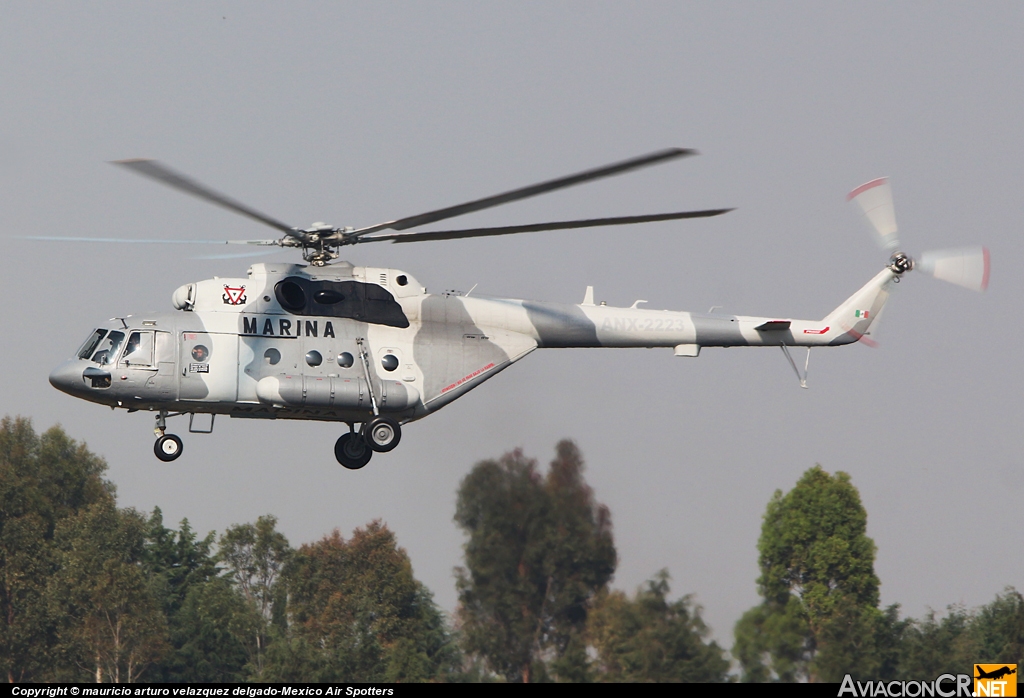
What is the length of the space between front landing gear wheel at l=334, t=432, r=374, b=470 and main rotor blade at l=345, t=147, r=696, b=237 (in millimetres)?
3832

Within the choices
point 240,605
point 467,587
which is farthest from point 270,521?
point 467,587

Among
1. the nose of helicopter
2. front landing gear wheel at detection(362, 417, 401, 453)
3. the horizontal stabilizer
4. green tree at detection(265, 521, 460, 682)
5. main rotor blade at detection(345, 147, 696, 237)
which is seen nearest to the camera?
main rotor blade at detection(345, 147, 696, 237)

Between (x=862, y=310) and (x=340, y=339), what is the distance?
1005cm

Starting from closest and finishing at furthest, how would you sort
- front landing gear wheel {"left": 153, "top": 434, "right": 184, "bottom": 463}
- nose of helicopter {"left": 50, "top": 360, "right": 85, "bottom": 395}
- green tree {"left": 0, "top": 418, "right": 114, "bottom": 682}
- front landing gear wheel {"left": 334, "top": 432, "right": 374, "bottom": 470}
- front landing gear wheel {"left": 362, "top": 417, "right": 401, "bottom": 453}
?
nose of helicopter {"left": 50, "top": 360, "right": 85, "bottom": 395} → front landing gear wheel {"left": 153, "top": 434, "right": 184, "bottom": 463} → front landing gear wheel {"left": 362, "top": 417, "right": 401, "bottom": 453} → front landing gear wheel {"left": 334, "top": 432, "right": 374, "bottom": 470} → green tree {"left": 0, "top": 418, "right": 114, "bottom": 682}

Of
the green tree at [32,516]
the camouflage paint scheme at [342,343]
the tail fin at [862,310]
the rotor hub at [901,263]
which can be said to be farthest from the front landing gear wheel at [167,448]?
the green tree at [32,516]

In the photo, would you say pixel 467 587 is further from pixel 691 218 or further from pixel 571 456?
pixel 691 218

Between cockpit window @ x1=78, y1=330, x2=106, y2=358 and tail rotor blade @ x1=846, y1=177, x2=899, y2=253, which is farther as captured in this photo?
tail rotor blade @ x1=846, y1=177, x2=899, y2=253

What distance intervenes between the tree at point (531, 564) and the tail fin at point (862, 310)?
586cm

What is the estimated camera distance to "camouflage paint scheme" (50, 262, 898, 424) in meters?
21.9

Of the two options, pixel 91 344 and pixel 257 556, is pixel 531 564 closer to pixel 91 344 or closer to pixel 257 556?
pixel 91 344

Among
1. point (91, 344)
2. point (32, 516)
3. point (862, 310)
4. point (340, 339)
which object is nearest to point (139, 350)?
point (91, 344)

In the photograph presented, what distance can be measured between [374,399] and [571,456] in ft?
11.9

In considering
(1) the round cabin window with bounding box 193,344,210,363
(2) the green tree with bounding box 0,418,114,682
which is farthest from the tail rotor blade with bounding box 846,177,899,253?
(2) the green tree with bounding box 0,418,114,682

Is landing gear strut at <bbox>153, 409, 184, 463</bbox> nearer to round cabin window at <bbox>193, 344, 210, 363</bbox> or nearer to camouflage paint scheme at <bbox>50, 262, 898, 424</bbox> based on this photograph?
camouflage paint scheme at <bbox>50, 262, 898, 424</bbox>
